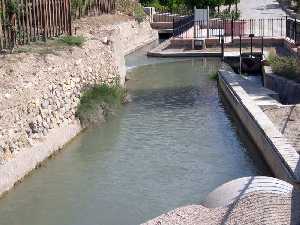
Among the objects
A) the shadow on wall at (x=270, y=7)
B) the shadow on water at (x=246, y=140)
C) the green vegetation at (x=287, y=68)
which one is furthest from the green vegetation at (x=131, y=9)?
the shadow on water at (x=246, y=140)

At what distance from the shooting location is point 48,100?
14422mm

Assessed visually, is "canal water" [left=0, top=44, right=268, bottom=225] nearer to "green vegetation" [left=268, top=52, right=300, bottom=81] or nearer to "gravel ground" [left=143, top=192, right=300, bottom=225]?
"gravel ground" [left=143, top=192, right=300, bottom=225]

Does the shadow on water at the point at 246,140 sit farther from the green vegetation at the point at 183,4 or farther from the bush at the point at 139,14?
the green vegetation at the point at 183,4

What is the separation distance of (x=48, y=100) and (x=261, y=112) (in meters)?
4.71

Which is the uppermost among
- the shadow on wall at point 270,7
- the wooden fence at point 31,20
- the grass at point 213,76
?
the shadow on wall at point 270,7

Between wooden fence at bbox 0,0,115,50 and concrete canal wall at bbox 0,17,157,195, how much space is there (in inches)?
35.4

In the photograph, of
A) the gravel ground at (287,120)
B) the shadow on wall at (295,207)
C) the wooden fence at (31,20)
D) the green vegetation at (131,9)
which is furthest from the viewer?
the green vegetation at (131,9)

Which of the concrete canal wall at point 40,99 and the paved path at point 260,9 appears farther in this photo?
the paved path at point 260,9

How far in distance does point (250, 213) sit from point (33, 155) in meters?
5.75

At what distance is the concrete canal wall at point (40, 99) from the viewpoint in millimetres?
12363

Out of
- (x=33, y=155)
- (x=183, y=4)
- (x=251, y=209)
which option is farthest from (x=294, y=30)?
(x=251, y=209)

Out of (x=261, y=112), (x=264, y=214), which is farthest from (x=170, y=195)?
(x=261, y=112)

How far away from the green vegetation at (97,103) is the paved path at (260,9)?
85.0 feet

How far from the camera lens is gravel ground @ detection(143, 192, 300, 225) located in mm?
8344
